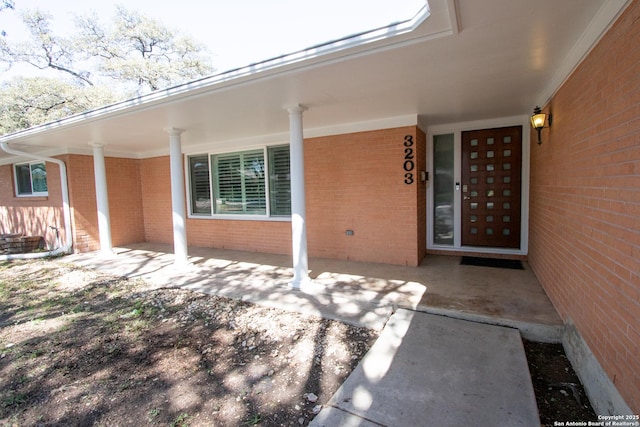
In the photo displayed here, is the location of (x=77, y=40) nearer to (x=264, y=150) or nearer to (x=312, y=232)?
(x=264, y=150)

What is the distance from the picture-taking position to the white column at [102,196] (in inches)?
251

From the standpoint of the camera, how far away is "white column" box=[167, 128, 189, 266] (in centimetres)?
518

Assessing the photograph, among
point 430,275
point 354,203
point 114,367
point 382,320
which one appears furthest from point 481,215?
point 114,367

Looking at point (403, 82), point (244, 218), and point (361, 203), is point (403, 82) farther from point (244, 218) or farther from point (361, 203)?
point (244, 218)

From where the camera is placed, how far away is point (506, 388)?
205 centimetres

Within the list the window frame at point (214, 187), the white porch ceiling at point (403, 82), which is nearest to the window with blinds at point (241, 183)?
the window frame at point (214, 187)

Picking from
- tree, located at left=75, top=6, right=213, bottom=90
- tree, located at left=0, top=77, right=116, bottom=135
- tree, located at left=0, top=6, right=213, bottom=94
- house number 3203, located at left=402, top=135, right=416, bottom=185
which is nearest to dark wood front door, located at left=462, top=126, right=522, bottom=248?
house number 3203, located at left=402, top=135, right=416, bottom=185

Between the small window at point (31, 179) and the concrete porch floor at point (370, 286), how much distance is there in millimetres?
2876

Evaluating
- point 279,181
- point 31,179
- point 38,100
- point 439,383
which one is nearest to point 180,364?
point 439,383

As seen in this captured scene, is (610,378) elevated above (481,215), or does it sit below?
below

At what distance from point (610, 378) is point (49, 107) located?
2004 cm

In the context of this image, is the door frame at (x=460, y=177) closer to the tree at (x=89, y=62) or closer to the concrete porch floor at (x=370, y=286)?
the concrete porch floor at (x=370, y=286)

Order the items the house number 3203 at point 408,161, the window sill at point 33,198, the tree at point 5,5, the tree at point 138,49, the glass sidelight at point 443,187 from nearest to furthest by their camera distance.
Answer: the house number 3203 at point 408,161 → the glass sidelight at point 443,187 → the tree at point 5,5 → the window sill at point 33,198 → the tree at point 138,49

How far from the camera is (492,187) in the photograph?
5250mm
